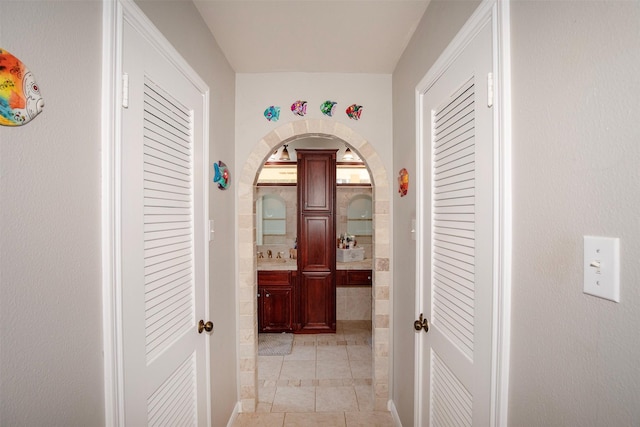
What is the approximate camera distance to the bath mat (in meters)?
3.45

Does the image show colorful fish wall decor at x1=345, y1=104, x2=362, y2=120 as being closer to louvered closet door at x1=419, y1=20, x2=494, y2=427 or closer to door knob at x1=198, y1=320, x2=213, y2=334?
louvered closet door at x1=419, y1=20, x2=494, y2=427

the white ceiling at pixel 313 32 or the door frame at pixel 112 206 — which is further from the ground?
the white ceiling at pixel 313 32

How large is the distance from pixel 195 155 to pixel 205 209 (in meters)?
0.31

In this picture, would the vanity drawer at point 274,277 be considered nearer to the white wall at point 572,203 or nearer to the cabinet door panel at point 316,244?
the cabinet door panel at point 316,244

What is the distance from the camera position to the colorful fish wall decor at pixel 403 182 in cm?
198

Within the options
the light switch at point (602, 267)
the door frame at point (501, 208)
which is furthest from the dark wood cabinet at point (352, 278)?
the light switch at point (602, 267)

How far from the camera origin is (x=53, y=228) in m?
0.75

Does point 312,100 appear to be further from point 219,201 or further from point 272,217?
point 272,217

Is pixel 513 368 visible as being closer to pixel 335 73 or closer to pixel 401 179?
pixel 401 179

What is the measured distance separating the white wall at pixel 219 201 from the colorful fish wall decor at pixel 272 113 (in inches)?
10.3

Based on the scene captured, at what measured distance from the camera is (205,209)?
1731mm

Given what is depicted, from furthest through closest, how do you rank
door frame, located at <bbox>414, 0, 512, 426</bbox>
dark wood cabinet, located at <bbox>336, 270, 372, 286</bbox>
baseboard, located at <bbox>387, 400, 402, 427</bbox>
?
dark wood cabinet, located at <bbox>336, 270, 372, 286</bbox>
baseboard, located at <bbox>387, 400, 402, 427</bbox>
door frame, located at <bbox>414, 0, 512, 426</bbox>

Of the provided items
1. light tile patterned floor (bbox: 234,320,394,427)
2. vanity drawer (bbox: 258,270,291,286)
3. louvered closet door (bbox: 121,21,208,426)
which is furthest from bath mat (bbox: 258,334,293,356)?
louvered closet door (bbox: 121,21,208,426)

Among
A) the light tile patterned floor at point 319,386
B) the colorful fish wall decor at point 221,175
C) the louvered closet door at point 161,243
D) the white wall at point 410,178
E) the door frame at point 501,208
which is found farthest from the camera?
the light tile patterned floor at point 319,386
